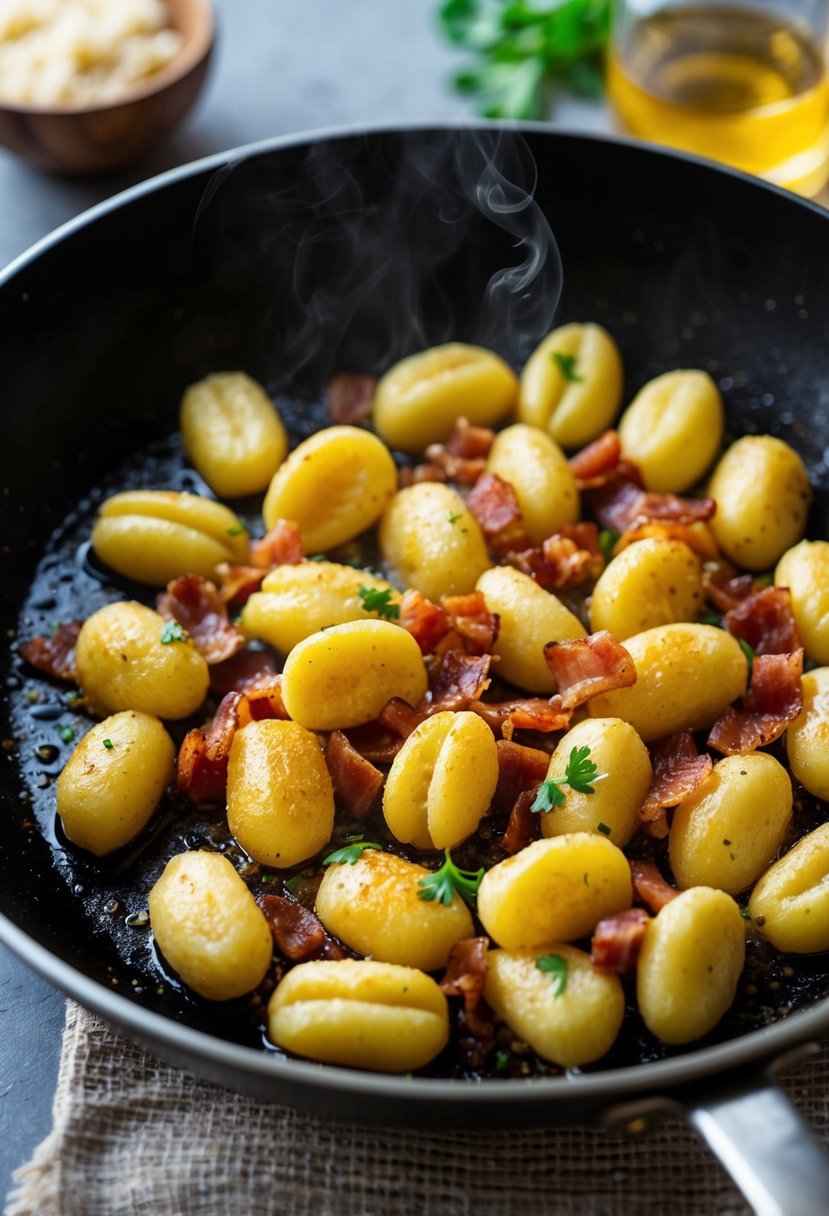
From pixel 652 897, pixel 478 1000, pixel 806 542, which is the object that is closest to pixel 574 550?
pixel 806 542

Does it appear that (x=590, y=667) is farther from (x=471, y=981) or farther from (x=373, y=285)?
(x=373, y=285)

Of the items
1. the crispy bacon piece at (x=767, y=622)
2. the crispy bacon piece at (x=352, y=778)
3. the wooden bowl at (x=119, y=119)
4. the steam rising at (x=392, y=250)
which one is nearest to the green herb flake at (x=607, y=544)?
the crispy bacon piece at (x=767, y=622)

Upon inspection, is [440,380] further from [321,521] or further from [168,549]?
[168,549]

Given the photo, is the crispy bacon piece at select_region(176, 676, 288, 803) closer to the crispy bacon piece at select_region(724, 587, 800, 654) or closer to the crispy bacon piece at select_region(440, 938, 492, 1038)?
the crispy bacon piece at select_region(440, 938, 492, 1038)

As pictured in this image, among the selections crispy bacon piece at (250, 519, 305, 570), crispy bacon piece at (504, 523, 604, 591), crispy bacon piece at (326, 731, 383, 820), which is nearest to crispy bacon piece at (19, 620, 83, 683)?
crispy bacon piece at (250, 519, 305, 570)

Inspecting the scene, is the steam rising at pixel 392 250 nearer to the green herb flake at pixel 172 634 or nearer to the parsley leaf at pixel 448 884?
the green herb flake at pixel 172 634
